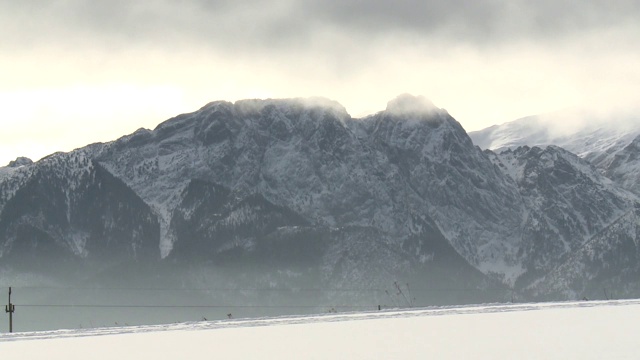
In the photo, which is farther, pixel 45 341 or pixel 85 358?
pixel 45 341

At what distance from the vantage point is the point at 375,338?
333 feet

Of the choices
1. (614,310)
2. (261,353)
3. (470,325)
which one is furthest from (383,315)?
(261,353)

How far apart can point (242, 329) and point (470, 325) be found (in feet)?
84.9

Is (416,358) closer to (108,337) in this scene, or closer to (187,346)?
(187,346)

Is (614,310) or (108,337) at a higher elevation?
(108,337)

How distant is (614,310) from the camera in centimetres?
14000

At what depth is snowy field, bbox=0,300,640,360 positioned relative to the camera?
86.9 m

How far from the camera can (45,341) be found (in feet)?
365

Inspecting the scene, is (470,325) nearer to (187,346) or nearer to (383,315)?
(383,315)

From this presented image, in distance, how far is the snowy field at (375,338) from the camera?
86938 mm

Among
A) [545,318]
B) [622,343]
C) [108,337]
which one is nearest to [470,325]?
[545,318]

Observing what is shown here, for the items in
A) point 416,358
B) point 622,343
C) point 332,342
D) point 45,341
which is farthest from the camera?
point 45,341

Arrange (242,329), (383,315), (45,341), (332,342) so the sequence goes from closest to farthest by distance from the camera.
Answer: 1. (332,342)
2. (45,341)
3. (242,329)
4. (383,315)

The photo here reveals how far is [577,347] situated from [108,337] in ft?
175
